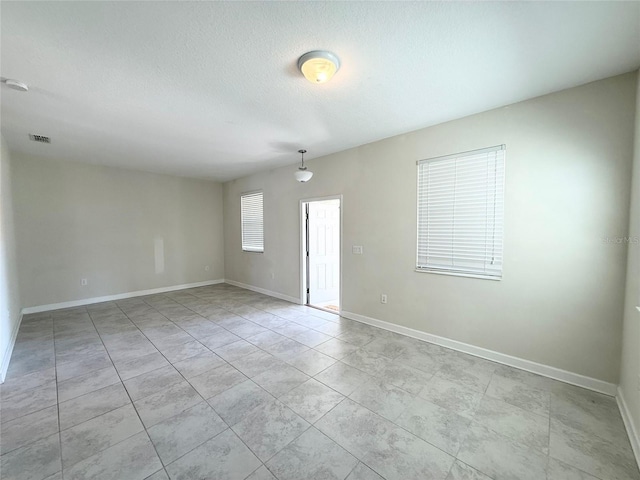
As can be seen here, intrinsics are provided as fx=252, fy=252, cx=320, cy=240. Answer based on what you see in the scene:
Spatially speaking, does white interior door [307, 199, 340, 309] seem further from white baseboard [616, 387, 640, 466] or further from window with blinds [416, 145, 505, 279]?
white baseboard [616, 387, 640, 466]

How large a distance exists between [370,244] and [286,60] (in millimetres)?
2580

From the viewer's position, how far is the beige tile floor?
5.09ft

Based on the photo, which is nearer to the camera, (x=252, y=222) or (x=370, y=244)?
(x=370, y=244)

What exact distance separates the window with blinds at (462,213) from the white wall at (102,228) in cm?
547

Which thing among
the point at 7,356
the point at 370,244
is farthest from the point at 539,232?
the point at 7,356

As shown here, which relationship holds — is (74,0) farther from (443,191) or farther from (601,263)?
(601,263)

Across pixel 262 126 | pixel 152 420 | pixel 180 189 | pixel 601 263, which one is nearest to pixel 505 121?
pixel 601 263

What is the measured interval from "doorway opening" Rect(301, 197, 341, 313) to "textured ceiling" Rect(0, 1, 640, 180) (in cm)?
197

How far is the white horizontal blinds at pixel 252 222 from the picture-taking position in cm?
580

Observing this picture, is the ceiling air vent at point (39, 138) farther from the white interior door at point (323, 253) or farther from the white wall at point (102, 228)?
the white interior door at point (323, 253)

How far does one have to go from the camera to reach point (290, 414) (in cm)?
198

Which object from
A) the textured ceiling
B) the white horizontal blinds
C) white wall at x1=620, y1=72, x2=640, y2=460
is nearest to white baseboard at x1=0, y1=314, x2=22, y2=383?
the textured ceiling

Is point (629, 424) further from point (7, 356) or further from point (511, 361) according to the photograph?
point (7, 356)

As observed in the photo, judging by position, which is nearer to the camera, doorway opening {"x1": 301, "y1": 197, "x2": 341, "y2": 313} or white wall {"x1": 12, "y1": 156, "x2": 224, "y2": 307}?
white wall {"x1": 12, "y1": 156, "x2": 224, "y2": 307}
